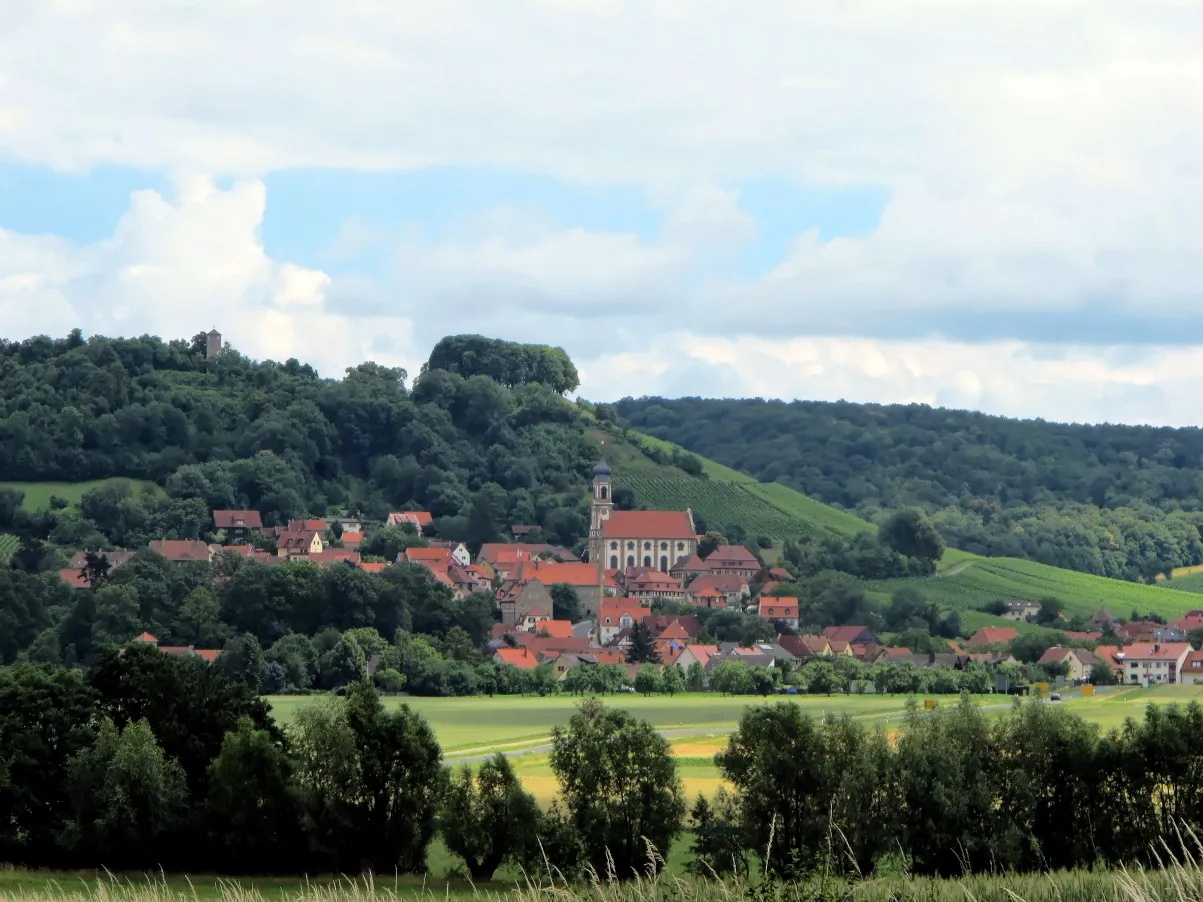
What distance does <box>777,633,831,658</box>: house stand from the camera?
462 ft

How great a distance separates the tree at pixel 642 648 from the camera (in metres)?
139

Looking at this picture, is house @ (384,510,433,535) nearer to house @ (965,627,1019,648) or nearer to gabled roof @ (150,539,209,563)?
gabled roof @ (150,539,209,563)

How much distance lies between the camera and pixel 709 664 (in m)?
134

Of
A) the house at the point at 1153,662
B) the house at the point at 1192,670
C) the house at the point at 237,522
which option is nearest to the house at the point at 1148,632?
the house at the point at 1153,662

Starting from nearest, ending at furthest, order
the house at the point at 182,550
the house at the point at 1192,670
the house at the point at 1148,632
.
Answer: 1. the house at the point at 1192,670
2. the house at the point at 1148,632
3. the house at the point at 182,550

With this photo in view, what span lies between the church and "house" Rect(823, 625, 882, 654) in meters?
33.5

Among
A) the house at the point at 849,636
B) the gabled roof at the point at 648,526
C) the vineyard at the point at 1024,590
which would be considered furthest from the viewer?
the gabled roof at the point at 648,526

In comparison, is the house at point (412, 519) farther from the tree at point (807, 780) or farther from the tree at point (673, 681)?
the tree at point (807, 780)

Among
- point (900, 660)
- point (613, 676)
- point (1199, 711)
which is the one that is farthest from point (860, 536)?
point (1199, 711)

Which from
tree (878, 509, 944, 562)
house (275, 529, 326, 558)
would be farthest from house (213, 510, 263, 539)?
tree (878, 509, 944, 562)

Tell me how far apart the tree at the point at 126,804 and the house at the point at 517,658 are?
76.1m

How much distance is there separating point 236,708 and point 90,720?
4141 millimetres

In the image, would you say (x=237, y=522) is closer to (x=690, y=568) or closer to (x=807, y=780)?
(x=690, y=568)

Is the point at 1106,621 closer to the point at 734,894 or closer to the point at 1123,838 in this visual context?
the point at 1123,838
